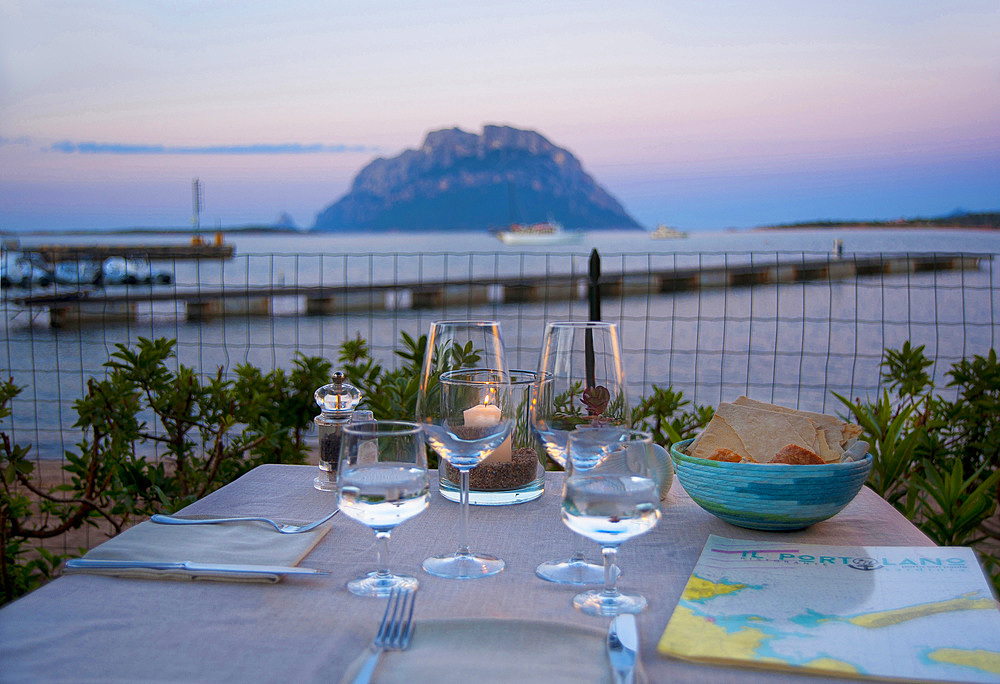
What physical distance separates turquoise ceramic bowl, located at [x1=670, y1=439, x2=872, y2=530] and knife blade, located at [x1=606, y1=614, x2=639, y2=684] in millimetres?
343

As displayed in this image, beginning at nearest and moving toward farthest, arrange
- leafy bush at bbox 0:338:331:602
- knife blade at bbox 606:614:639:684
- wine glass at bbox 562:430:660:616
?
knife blade at bbox 606:614:639:684 < wine glass at bbox 562:430:660:616 < leafy bush at bbox 0:338:331:602

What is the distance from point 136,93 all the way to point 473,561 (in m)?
11.3

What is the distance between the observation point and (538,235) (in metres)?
43.2

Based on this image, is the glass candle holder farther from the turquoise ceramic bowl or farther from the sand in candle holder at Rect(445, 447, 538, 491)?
the turquoise ceramic bowl

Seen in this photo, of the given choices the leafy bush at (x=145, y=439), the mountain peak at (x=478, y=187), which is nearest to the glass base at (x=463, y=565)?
the leafy bush at (x=145, y=439)

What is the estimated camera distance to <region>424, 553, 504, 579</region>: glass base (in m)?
0.90

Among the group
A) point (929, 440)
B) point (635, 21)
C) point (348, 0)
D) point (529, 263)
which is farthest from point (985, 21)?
point (529, 263)

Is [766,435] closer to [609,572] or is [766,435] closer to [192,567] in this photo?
[609,572]

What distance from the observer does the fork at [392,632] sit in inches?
25.9

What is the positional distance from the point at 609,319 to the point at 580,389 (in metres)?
8.66

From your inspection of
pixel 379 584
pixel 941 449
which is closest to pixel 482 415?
pixel 379 584

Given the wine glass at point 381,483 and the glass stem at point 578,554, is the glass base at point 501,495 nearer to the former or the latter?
the glass stem at point 578,554

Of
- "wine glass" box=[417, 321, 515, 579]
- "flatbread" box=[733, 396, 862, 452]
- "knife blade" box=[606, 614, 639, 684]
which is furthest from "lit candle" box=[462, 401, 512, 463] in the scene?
"flatbread" box=[733, 396, 862, 452]

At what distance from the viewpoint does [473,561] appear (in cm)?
94
